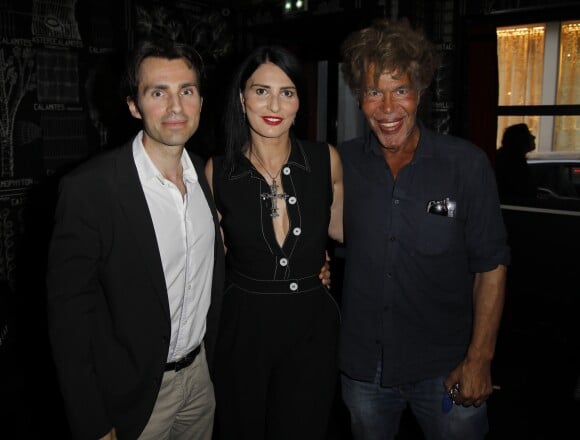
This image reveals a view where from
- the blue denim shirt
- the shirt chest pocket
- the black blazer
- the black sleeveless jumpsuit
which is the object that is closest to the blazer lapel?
the black blazer

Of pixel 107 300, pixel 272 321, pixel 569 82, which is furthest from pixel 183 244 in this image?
pixel 569 82

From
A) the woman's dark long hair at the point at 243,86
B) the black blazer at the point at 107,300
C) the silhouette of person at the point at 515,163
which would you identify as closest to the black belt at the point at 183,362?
the black blazer at the point at 107,300

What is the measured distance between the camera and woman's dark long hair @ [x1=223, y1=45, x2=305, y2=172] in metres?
1.85

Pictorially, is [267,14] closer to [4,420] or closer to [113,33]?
[113,33]

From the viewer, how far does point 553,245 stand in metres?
4.45

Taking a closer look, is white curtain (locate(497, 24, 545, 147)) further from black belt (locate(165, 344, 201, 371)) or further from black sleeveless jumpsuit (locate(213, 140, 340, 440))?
black belt (locate(165, 344, 201, 371))

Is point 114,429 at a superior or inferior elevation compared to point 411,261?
inferior

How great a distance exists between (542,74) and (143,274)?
472 centimetres

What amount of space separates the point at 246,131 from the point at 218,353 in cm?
84

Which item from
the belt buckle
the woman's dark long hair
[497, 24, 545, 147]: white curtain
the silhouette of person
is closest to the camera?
A: the belt buckle

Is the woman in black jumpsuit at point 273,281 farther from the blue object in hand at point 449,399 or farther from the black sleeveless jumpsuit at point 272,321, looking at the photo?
the blue object in hand at point 449,399

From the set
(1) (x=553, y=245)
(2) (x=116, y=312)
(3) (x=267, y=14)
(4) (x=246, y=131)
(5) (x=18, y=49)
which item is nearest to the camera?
(2) (x=116, y=312)

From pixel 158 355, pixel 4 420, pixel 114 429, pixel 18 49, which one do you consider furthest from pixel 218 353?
pixel 18 49

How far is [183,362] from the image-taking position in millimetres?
1722
